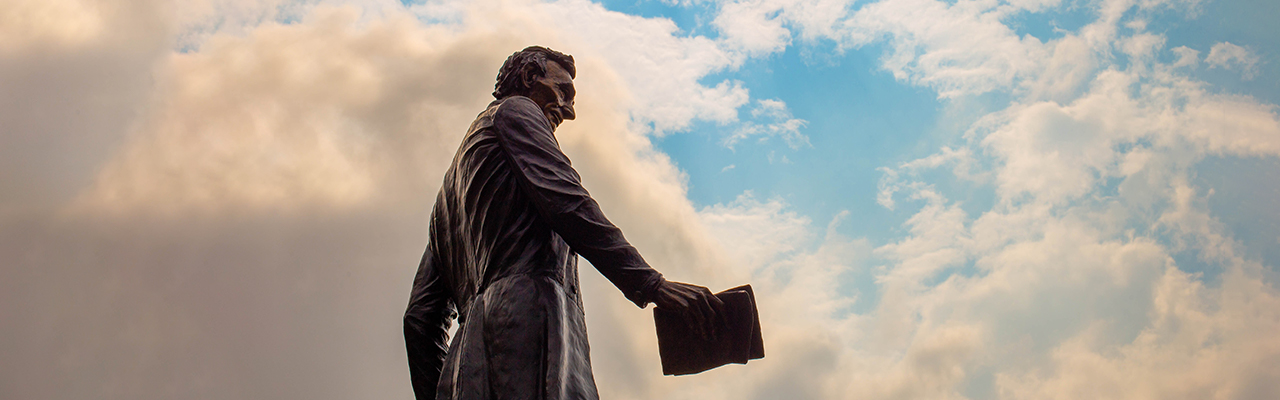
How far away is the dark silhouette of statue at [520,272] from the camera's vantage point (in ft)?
13.0

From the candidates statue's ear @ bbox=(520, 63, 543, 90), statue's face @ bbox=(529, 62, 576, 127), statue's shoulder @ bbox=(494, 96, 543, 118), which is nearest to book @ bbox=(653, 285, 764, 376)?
statue's shoulder @ bbox=(494, 96, 543, 118)

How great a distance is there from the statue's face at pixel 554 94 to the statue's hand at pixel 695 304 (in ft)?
5.38

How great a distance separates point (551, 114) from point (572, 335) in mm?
1631

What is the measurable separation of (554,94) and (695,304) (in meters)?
1.85

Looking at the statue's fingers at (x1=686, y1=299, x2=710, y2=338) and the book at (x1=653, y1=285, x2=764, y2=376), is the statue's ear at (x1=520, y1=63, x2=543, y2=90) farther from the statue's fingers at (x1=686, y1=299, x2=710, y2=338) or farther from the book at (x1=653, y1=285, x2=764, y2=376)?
the statue's fingers at (x1=686, y1=299, x2=710, y2=338)

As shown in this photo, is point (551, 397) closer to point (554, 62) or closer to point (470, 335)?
point (470, 335)

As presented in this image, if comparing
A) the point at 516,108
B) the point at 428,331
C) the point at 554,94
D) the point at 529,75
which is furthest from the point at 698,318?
the point at 529,75

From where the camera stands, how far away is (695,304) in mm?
4094

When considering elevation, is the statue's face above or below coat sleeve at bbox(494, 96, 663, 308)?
above

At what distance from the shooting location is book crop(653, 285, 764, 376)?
13.7 feet

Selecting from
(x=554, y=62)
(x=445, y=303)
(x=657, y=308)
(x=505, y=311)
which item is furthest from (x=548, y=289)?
(x=554, y=62)

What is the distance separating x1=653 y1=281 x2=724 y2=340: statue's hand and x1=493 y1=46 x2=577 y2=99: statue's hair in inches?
72.7

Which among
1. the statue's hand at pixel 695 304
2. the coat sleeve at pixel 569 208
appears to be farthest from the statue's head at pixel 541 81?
the statue's hand at pixel 695 304

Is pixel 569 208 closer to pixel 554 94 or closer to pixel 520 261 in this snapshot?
pixel 520 261
